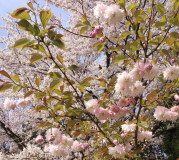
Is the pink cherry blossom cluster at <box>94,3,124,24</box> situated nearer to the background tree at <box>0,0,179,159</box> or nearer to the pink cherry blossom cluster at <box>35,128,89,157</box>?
the background tree at <box>0,0,179,159</box>

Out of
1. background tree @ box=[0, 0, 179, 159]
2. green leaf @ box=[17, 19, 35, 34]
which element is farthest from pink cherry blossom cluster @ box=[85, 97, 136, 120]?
green leaf @ box=[17, 19, 35, 34]

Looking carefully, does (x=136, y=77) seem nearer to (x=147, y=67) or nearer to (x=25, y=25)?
(x=147, y=67)

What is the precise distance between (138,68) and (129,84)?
12cm

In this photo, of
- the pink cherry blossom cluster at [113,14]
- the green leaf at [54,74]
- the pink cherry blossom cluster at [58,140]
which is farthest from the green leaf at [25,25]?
Result: the pink cherry blossom cluster at [58,140]

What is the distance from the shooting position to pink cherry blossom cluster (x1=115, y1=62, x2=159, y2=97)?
157 cm

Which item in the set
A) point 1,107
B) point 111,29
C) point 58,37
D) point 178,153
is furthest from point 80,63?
point 58,37

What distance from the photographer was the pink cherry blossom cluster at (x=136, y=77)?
157 cm

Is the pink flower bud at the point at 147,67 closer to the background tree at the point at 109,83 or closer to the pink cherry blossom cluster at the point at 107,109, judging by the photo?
the background tree at the point at 109,83

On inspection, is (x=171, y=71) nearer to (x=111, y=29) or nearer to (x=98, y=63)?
(x=111, y=29)

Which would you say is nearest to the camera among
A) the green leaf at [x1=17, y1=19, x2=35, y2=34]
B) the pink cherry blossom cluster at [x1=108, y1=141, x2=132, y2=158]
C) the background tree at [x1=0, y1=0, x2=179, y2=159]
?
the green leaf at [x1=17, y1=19, x2=35, y2=34]

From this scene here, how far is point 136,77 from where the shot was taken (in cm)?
160

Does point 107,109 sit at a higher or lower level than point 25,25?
lower

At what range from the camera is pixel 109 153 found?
1.82 m

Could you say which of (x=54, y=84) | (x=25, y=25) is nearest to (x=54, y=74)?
(x=54, y=84)
